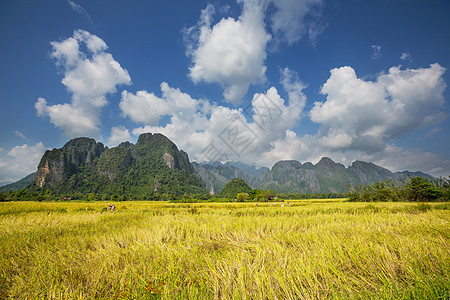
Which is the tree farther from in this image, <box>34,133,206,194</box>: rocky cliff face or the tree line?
<box>34,133,206,194</box>: rocky cliff face

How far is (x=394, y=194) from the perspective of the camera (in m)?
38.8

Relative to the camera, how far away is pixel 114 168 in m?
134

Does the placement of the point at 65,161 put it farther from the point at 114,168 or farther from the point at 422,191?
the point at 422,191

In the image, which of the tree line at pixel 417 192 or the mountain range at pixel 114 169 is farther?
the mountain range at pixel 114 169

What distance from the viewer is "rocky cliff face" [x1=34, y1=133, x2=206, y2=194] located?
400 feet

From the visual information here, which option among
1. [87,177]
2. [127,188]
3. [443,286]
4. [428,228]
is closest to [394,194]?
[428,228]

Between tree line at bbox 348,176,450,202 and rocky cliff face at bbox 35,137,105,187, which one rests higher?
rocky cliff face at bbox 35,137,105,187

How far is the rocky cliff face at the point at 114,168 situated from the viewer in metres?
122

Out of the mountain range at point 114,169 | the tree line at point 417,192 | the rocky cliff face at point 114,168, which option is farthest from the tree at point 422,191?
the rocky cliff face at point 114,168

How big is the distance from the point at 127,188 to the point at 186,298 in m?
138

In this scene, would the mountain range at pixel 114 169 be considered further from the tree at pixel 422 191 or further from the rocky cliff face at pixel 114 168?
the tree at pixel 422 191

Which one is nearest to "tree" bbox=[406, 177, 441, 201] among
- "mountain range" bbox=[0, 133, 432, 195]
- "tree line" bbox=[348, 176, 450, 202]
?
"tree line" bbox=[348, 176, 450, 202]

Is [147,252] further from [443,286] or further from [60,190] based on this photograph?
[60,190]

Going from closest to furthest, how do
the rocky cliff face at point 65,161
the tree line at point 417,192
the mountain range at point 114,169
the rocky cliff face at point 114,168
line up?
the tree line at point 417,192 → the mountain range at point 114,169 → the rocky cliff face at point 114,168 → the rocky cliff face at point 65,161
